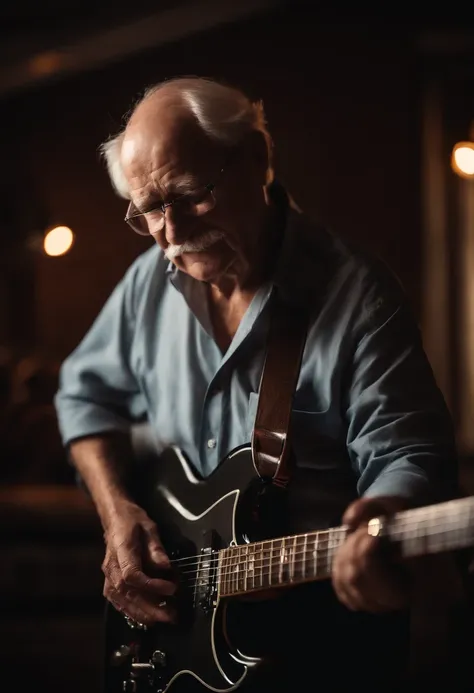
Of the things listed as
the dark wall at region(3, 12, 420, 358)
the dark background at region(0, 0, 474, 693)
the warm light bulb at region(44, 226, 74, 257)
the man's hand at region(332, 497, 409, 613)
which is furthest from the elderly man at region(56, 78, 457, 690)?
the dark wall at region(3, 12, 420, 358)

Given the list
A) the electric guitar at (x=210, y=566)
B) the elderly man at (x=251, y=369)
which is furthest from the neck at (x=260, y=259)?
the electric guitar at (x=210, y=566)

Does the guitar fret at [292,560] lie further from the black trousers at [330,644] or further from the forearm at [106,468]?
the forearm at [106,468]

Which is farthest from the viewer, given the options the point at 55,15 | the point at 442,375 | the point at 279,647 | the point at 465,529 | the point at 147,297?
the point at 442,375

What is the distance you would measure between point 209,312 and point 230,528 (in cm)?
29

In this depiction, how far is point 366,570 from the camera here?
0.76 meters

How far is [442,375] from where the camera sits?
6.18ft

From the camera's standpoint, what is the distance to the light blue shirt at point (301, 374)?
889mm

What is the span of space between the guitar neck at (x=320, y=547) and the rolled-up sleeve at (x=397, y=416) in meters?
0.09

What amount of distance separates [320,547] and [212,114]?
51cm

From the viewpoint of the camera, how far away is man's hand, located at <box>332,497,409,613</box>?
0.76 m

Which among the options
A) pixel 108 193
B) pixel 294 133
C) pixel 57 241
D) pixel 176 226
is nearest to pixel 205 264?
pixel 176 226

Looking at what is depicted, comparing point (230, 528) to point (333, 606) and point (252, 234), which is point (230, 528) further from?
point (252, 234)

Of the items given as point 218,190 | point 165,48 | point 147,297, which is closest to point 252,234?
point 218,190

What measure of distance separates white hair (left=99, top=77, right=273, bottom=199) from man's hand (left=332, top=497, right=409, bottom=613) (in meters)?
→ 0.45
